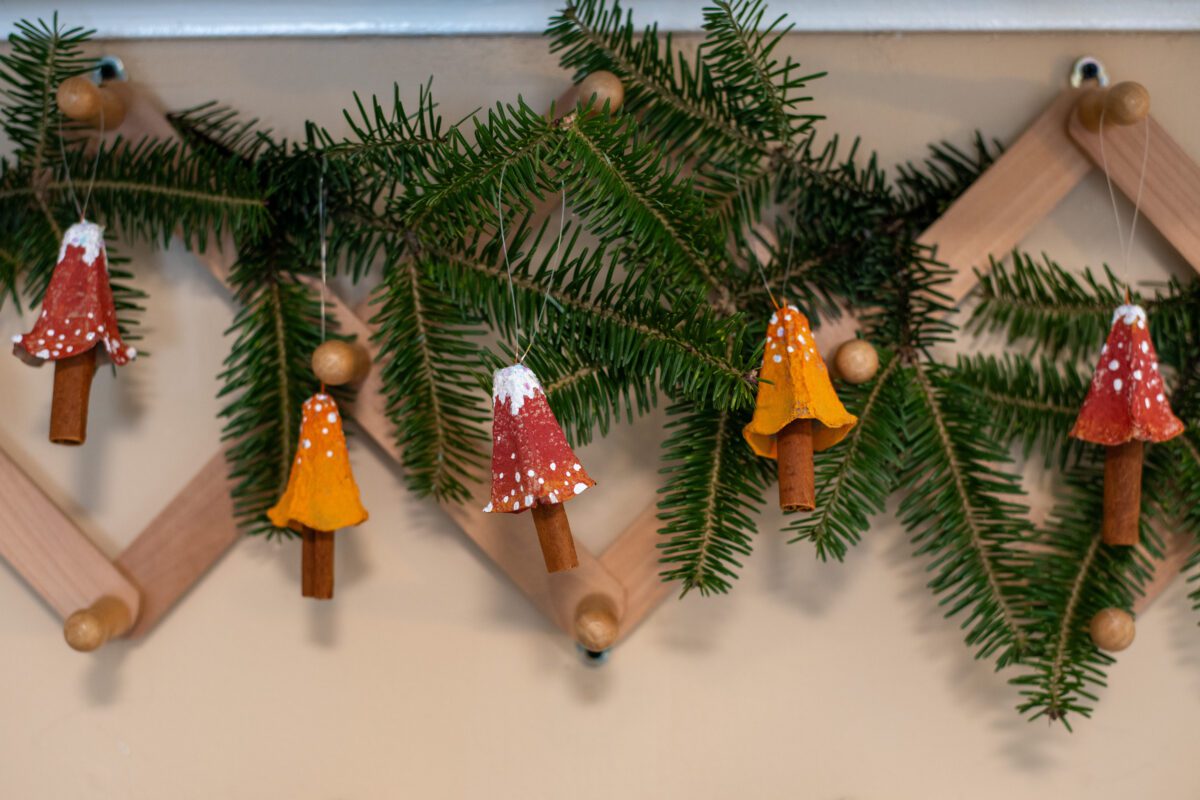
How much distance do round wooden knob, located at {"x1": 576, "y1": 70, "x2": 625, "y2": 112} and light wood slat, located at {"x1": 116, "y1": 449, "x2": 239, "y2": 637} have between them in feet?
1.06

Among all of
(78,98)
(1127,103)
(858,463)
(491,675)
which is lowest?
(491,675)

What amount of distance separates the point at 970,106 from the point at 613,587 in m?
0.38

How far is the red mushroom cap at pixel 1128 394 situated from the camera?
0.53 m

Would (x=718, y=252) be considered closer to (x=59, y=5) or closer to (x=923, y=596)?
(x=923, y=596)

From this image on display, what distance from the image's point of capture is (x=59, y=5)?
2.03ft

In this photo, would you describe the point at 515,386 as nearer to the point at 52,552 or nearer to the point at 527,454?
the point at 527,454

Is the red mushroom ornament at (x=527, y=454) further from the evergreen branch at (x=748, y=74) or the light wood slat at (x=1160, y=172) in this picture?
the light wood slat at (x=1160, y=172)

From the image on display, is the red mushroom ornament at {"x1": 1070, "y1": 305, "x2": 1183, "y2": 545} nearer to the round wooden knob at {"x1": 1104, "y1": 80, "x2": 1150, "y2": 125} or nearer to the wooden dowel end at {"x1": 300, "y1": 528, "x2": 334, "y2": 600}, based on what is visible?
the round wooden knob at {"x1": 1104, "y1": 80, "x2": 1150, "y2": 125}

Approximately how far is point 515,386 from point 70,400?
248 mm

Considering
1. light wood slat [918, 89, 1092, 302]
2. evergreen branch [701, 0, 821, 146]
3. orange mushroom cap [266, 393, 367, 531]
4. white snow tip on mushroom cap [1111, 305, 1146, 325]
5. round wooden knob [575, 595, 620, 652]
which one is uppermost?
evergreen branch [701, 0, 821, 146]

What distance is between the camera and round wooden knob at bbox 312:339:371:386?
0.56 meters

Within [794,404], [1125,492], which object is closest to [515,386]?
[794,404]

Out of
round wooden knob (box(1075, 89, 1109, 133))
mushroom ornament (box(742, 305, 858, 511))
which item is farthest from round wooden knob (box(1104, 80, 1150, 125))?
mushroom ornament (box(742, 305, 858, 511))

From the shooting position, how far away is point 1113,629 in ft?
1.91
